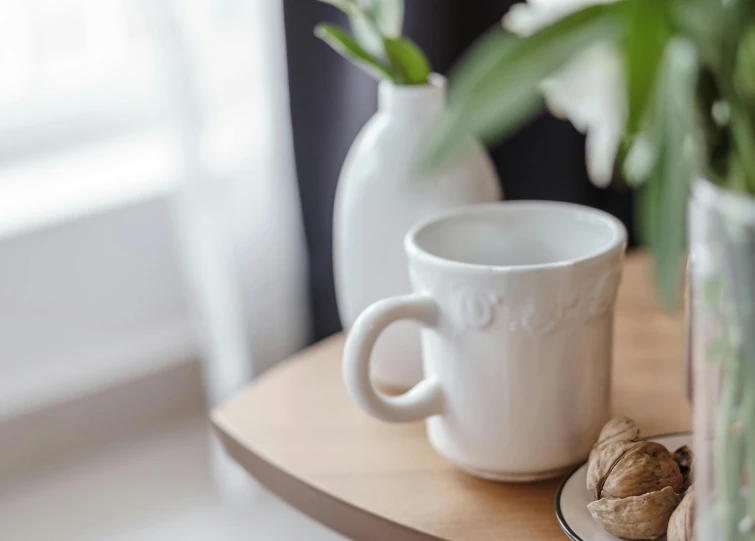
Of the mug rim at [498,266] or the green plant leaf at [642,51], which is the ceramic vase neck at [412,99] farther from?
the green plant leaf at [642,51]

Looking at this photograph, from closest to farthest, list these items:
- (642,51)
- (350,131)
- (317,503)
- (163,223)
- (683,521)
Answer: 1. (642,51)
2. (683,521)
3. (317,503)
4. (350,131)
5. (163,223)

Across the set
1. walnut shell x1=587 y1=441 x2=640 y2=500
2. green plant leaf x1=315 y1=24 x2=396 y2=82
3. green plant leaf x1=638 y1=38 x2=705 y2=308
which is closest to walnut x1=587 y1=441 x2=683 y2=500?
walnut shell x1=587 y1=441 x2=640 y2=500

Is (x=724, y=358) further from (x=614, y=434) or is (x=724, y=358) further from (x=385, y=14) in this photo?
(x=385, y=14)

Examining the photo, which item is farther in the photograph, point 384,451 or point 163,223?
point 163,223

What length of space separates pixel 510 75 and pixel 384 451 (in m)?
0.33

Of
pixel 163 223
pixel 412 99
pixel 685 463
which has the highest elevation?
pixel 412 99

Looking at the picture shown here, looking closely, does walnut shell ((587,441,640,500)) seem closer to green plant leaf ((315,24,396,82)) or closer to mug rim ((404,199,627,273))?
mug rim ((404,199,627,273))

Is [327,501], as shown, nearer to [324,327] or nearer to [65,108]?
[324,327]

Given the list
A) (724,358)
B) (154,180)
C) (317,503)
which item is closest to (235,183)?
(154,180)

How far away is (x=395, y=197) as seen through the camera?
61 cm

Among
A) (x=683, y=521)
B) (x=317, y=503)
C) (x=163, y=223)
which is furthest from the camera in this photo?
(x=163, y=223)

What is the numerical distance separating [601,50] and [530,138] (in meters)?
0.97

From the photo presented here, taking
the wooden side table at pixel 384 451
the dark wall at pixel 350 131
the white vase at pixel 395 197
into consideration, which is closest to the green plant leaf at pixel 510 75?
the wooden side table at pixel 384 451

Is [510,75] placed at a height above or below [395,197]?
above
